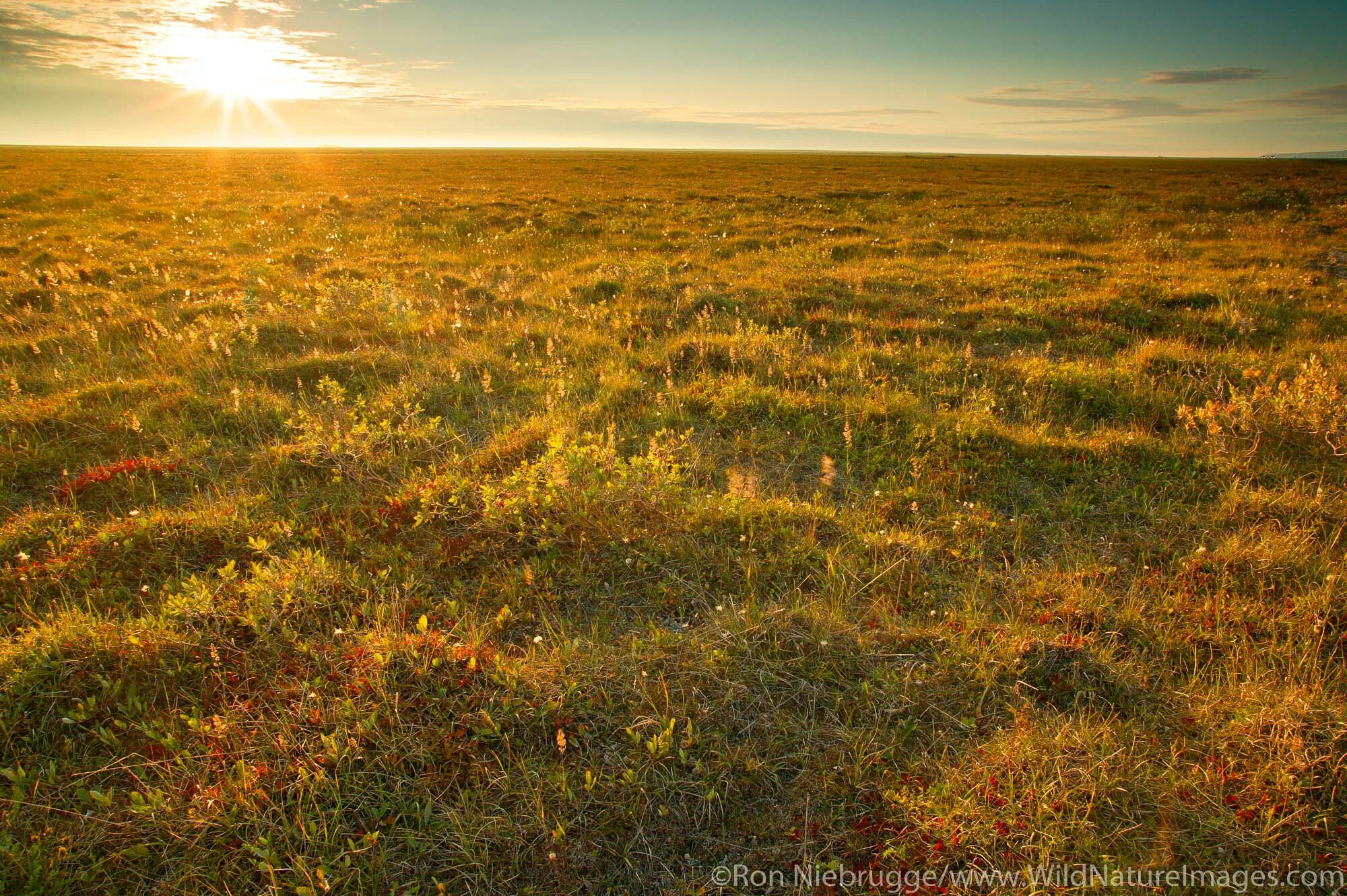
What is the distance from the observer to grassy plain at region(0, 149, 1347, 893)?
254cm

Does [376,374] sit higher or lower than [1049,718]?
higher

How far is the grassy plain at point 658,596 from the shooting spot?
8.32 feet

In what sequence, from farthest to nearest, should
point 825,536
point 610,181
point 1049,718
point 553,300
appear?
point 610,181 → point 553,300 → point 825,536 → point 1049,718

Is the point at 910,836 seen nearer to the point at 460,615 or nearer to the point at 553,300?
the point at 460,615

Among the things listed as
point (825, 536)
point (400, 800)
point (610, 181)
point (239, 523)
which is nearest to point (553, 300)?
point (239, 523)

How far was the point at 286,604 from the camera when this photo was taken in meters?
3.60

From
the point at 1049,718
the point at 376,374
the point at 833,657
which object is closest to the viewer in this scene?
the point at 1049,718

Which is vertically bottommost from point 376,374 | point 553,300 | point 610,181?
point 376,374

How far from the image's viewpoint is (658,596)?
153 inches

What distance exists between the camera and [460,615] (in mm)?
3754

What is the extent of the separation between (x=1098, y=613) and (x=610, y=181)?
4171 cm

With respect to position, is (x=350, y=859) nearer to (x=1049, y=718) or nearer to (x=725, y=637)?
(x=725, y=637)

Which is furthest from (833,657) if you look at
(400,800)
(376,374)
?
(376,374)

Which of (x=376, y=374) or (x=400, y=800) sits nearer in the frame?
(x=400, y=800)
